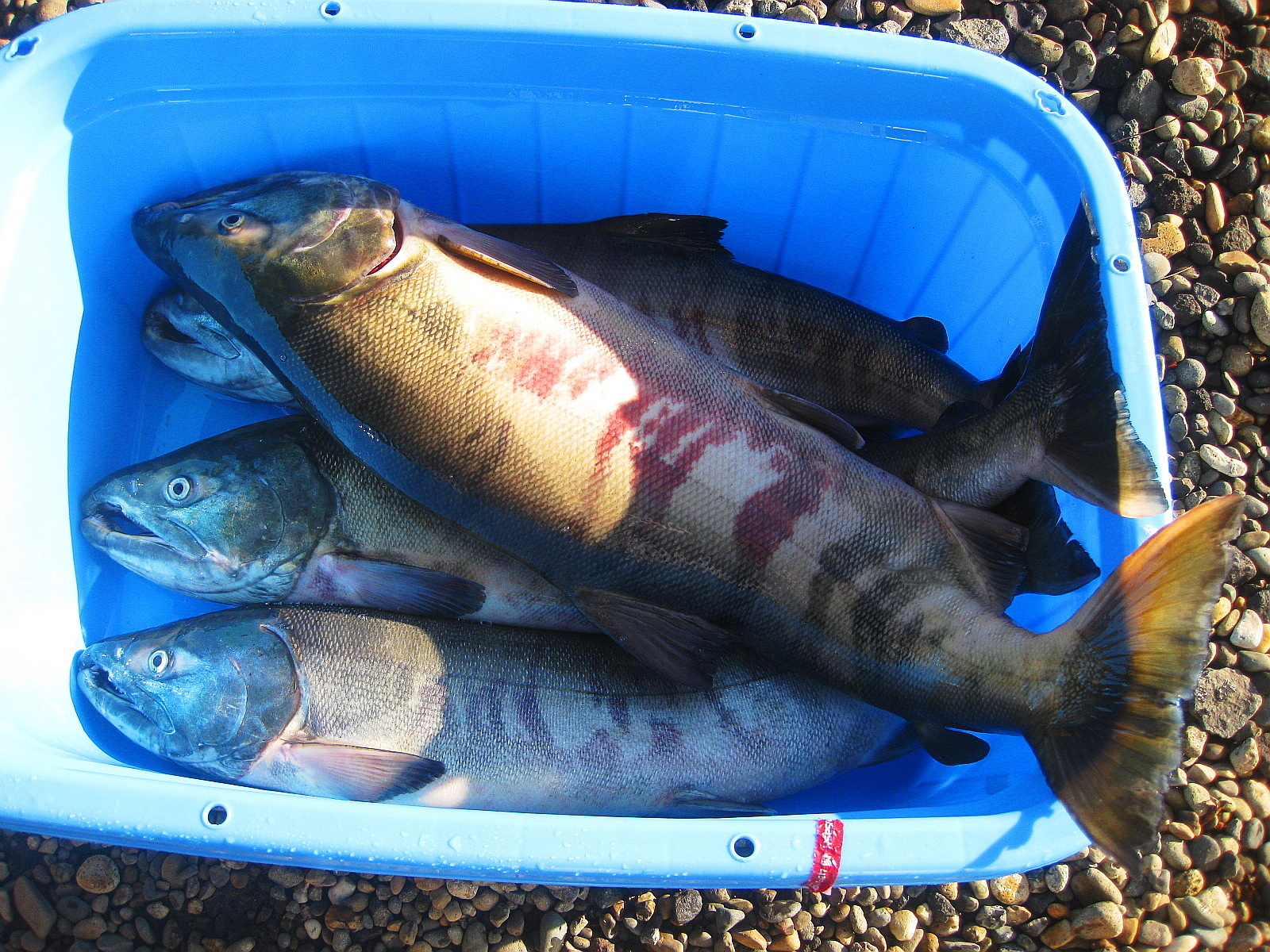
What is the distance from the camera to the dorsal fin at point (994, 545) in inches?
93.6

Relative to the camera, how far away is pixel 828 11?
12.0ft

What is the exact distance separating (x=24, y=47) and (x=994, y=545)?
10.3ft

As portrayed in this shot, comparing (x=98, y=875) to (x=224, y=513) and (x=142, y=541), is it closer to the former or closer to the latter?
(x=142, y=541)

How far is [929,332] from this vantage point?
9.74ft

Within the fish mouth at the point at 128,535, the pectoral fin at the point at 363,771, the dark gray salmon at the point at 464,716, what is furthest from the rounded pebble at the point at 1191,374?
the fish mouth at the point at 128,535

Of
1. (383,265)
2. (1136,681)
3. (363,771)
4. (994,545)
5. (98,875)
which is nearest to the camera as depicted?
(1136,681)

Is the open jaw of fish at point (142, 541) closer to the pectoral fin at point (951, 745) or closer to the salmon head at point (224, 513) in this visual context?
the salmon head at point (224, 513)

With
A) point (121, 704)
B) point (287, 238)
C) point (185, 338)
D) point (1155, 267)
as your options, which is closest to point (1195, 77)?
point (1155, 267)

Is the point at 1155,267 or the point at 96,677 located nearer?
the point at 96,677

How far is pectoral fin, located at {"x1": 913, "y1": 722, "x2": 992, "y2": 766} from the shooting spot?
230 centimetres

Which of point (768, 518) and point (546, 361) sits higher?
point (546, 361)

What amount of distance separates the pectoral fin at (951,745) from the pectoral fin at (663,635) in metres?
0.58

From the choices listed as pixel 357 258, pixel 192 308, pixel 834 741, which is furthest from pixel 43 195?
pixel 834 741

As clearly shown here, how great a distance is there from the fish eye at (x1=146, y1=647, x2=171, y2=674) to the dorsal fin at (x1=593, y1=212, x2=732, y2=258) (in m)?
1.85
